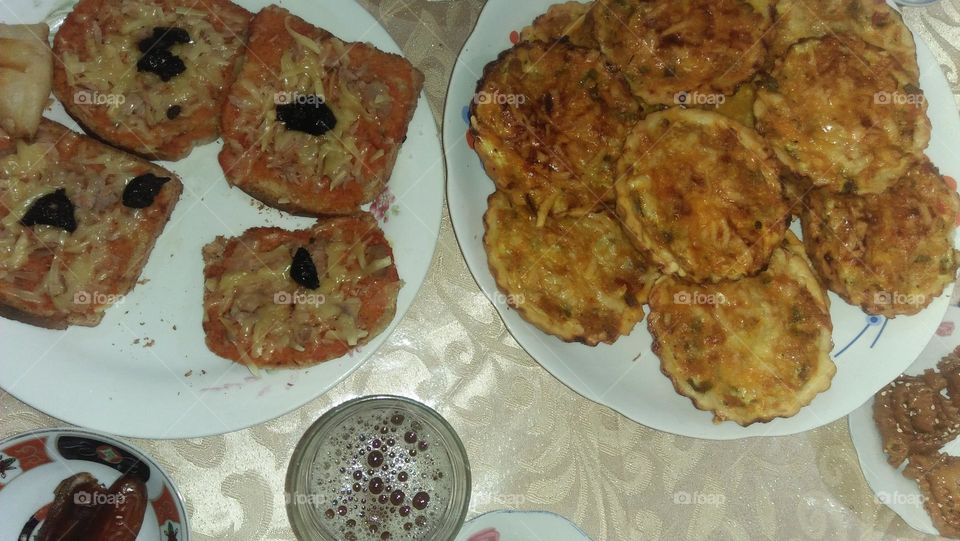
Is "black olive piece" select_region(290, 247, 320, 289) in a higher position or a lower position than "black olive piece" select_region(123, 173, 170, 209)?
lower

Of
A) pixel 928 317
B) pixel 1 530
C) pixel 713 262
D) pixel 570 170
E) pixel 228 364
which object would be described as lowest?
pixel 1 530

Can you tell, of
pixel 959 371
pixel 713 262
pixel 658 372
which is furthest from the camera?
pixel 959 371

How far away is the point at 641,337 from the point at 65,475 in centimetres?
277

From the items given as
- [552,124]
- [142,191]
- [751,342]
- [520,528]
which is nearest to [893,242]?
[751,342]

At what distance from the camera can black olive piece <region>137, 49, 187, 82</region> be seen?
8.38ft

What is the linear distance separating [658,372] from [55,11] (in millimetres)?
3317

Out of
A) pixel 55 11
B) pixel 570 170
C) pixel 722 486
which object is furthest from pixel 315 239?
pixel 722 486

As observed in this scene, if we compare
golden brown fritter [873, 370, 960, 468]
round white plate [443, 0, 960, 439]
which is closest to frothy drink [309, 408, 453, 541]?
round white plate [443, 0, 960, 439]

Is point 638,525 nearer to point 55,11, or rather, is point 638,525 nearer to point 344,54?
point 344,54

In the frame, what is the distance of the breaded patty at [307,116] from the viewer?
2574 mm

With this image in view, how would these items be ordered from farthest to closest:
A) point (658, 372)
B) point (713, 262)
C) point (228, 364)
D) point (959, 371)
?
point (959, 371) < point (658, 372) < point (228, 364) < point (713, 262)

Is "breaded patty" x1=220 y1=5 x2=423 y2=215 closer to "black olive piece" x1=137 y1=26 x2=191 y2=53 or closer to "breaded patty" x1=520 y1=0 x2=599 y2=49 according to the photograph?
"black olive piece" x1=137 y1=26 x2=191 y2=53

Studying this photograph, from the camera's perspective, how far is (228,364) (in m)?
2.66

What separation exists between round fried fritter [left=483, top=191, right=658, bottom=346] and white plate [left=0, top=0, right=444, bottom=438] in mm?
346
